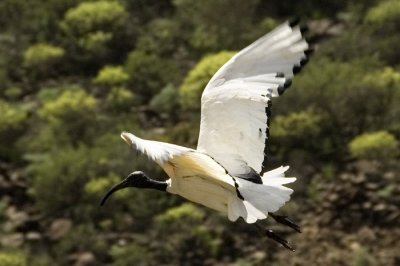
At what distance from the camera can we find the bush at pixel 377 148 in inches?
659

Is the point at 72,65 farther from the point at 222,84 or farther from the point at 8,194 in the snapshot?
the point at 222,84

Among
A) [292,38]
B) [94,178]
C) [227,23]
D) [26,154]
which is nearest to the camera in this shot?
[292,38]

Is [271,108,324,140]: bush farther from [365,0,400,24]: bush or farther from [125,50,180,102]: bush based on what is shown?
[365,0,400,24]: bush

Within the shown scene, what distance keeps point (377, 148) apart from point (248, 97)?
8000 millimetres

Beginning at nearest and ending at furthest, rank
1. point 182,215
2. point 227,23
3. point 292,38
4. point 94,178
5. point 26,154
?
1. point 292,38
2. point 182,215
3. point 94,178
4. point 26,154
5. point 227,23

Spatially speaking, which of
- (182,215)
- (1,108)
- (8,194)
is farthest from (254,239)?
(1,108)

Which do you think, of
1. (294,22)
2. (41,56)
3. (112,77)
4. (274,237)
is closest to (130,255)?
(112,77)

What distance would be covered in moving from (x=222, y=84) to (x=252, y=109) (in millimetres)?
250

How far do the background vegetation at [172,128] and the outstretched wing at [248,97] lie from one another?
6325 millimetres

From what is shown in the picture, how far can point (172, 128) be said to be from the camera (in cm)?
1844

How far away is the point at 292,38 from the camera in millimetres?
8984

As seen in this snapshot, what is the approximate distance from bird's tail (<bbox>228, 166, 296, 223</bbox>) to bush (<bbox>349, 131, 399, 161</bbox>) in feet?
27.1

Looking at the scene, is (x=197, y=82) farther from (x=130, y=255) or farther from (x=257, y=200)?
(x=257, y=200)

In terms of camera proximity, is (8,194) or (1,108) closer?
(8,194)
